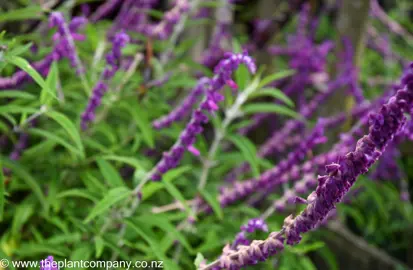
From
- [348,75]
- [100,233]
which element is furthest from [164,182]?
[348,75]

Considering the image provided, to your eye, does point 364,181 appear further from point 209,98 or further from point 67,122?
point 67,122

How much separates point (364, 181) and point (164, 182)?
1256 millimetres

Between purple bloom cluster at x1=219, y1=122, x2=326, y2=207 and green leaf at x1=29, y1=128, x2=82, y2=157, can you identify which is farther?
purple bloom cluster at x1=219, y1=122, x2=326, y2=207

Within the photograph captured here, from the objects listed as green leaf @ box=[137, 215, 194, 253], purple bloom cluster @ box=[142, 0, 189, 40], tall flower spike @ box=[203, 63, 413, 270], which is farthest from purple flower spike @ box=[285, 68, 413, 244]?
purple bloom cluster @ box=[142, 0, 189, 40]

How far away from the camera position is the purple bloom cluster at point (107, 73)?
60.1 inches

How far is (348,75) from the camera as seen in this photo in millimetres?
2887

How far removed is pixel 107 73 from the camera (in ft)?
5.34

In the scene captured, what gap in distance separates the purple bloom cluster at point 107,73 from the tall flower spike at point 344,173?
805 mm

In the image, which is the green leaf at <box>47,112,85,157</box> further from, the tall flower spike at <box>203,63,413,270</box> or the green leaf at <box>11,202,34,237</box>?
the tall flower spike at <box>203,63,413,270</box>

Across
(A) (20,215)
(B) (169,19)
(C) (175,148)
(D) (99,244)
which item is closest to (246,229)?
(C) (175,148)

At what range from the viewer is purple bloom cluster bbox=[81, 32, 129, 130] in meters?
1.53

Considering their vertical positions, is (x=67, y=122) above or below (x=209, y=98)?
above

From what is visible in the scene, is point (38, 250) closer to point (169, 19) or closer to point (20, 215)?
point (20, 215)

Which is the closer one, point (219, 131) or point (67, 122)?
point (67, 122)
